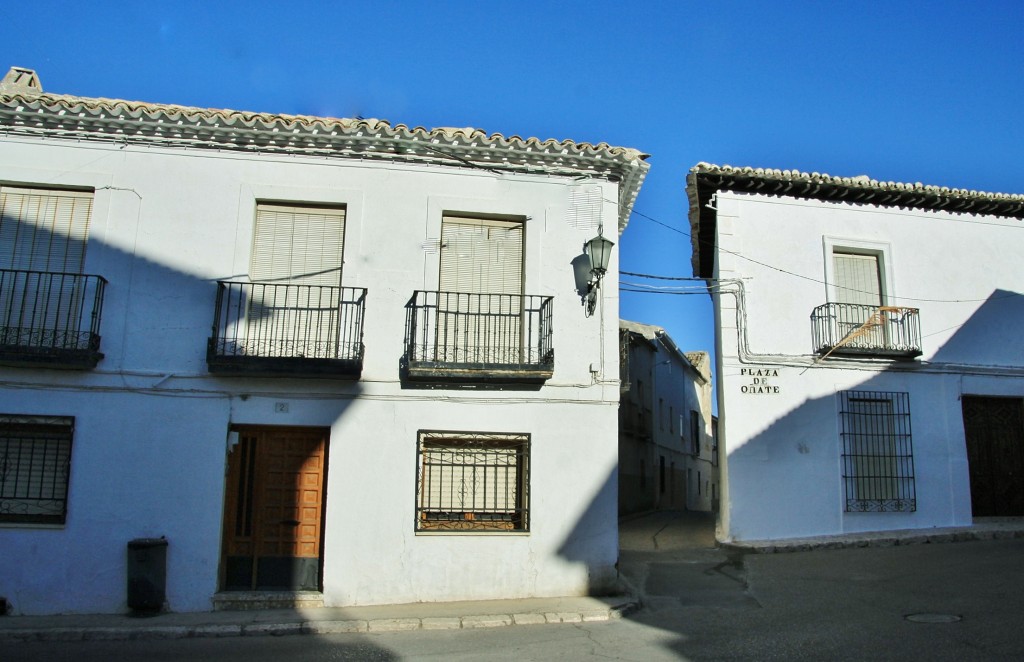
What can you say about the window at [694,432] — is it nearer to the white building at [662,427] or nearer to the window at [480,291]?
the white building at [662,427]

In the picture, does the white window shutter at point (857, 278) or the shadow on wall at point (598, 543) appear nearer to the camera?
the shadow on wall at point (598, 543)

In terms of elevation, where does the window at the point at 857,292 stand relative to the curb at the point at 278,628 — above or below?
above

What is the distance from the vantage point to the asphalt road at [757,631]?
21.1 feet

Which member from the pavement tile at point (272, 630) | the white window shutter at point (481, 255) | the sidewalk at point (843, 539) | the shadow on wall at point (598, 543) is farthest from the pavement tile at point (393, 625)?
the sidewalk at point (843, 539)

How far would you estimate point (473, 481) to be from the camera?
30.3 ft

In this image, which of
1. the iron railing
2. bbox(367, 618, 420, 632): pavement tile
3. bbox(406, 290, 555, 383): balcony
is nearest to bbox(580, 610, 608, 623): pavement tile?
bbox(367, 618, 420, 632): pavement tile

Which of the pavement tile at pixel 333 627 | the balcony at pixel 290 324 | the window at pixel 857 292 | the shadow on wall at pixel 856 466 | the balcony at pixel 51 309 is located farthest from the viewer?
the window at pixel 857 292

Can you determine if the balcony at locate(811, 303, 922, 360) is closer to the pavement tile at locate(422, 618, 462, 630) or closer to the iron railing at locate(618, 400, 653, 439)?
the pavement tile at locate(422, 618, 462, 630)

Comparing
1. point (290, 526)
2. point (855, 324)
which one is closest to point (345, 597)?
point (290, 526)

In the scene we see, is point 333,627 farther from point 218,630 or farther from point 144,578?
point 144,578

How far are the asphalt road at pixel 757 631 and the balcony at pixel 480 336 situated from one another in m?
2.77

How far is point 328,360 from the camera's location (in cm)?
876

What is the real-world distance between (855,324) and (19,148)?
11760 millimetres

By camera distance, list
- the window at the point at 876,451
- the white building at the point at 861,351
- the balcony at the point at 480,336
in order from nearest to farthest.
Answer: the balcony at the point at 480,336 < the white building at the point at 861,351 < the window at the point at 876,451
